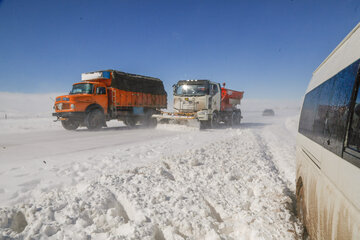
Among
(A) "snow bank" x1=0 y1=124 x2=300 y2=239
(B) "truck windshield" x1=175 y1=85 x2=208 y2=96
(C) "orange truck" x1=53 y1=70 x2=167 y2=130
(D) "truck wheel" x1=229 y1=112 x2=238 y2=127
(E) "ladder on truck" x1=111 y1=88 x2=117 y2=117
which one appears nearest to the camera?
(A) "snow bank" x1=0 y1=124 x2=300 y2=239

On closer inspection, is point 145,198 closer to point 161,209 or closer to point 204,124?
point 161,209

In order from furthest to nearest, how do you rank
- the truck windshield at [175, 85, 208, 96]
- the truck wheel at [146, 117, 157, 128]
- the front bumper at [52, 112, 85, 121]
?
the truck wheel at [146, 117, 157, 128], the truck windshield at [175, 85, 208, 96], the front bumper at [52, 112, 85, 121]

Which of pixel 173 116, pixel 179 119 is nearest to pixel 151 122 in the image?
pixel 173 116

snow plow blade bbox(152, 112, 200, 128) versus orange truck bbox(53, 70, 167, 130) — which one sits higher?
orange truck bbox(53, 70, 167, 130)

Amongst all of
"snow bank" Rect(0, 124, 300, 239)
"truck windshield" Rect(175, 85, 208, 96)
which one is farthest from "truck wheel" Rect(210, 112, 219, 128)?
"snow bank" Rect(0, 124, 300, 239)

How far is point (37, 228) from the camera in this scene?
2242 millimetres

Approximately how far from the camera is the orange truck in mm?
10359

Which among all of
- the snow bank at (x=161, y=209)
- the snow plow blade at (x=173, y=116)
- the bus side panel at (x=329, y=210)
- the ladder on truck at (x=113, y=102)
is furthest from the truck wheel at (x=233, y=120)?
the bus side panel at (x=329, y=210)

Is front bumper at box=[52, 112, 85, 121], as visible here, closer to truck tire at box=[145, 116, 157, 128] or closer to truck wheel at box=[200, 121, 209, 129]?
truck tire at box=[145, 116, 157, 128]

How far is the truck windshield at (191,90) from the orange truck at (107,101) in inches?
96.1

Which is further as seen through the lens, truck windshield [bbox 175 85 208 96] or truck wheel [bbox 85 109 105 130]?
truck windshield [bbox 175 85 208 96]

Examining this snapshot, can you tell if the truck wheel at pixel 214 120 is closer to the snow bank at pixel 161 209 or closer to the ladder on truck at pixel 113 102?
the ladder on truck at pixel 113 102

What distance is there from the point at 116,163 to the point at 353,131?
450 cm

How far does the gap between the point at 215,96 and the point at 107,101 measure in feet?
22.0
